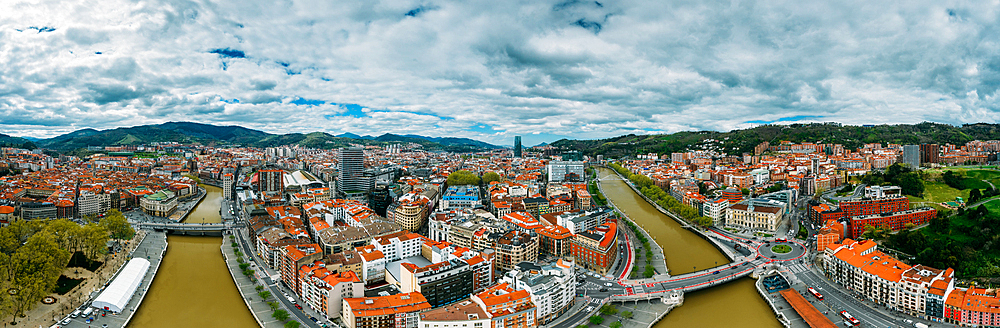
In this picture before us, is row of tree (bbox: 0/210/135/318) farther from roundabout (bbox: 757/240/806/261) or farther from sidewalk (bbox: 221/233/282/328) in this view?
roundabout (bbox: 757/240/806/261)

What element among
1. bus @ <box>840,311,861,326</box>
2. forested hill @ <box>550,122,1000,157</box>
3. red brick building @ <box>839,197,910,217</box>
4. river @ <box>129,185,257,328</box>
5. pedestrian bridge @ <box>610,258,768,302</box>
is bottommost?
river @ <box>129,185,257,328</box>

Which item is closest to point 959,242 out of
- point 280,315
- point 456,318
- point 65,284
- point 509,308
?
point 509,308

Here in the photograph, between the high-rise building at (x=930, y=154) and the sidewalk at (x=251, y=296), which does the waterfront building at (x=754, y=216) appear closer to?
the sidewalk at (x=251, y=296)

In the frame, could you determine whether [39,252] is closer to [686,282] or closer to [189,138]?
[686,282]

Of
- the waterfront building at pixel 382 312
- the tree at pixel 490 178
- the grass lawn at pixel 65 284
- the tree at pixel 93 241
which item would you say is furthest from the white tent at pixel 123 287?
the tree at pixel 490 178

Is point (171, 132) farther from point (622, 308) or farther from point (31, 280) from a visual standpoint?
point (622, 308)

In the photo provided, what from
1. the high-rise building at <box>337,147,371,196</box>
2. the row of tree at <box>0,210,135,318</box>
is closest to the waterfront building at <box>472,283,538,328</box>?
the row of tree at <box>0,210,135,318</box>
